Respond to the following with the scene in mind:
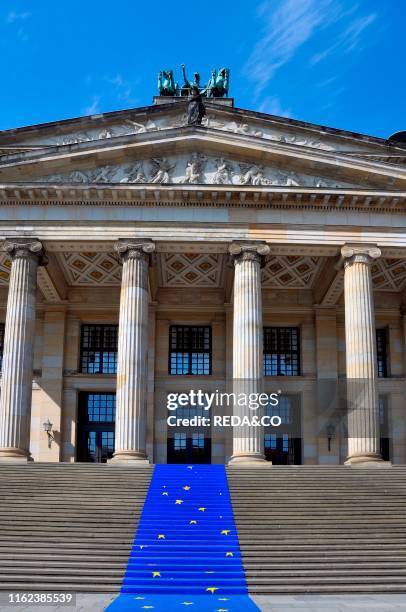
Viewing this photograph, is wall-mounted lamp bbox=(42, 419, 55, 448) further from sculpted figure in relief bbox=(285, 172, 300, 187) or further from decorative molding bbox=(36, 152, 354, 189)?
sculpted figure in relief bbox=(285, 172, 300, 187)

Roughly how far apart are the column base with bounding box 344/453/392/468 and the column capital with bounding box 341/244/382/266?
8128 mm

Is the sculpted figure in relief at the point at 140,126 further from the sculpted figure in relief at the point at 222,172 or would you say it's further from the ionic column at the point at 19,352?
the ionic column at the point at 19,352

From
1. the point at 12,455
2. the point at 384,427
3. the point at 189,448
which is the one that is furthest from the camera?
the point at 384,427

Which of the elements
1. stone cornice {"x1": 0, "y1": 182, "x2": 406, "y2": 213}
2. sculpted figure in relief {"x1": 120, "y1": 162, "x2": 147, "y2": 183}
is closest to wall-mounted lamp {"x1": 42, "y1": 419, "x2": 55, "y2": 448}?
stone cornice {"x1": 0, "y1": 182, "x2": 406, "y2": 213}

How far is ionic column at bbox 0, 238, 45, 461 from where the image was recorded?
98.4ft

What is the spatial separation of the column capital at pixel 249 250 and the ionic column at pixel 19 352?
823 cm

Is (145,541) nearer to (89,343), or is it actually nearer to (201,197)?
(201,197)

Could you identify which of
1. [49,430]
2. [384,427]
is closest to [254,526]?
[49,430]

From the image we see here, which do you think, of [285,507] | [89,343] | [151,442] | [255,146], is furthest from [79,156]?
[285,507]

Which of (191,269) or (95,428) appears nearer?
(191,269)

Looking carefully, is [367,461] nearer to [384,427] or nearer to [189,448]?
[384,427]

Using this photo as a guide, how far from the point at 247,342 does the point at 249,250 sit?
3988 millimetres

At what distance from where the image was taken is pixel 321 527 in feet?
74.0

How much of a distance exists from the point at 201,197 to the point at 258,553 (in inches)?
651
